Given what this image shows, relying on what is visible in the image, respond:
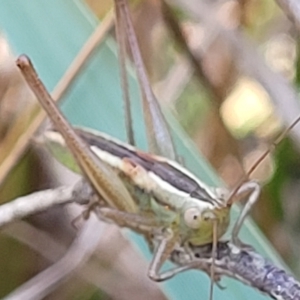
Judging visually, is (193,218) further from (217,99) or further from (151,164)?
(217,99)

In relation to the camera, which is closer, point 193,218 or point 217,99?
point 193,218

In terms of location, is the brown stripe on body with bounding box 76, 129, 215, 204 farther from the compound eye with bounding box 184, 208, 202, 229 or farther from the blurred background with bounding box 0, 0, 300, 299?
the blurred background with bounding box 0, 0, 300, 299

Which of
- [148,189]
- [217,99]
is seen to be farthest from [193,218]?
[217,99]

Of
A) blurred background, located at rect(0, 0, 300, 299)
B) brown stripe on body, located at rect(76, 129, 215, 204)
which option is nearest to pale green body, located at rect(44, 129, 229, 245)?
brown stripe on body, located at rect(76, 129, 215, 204)

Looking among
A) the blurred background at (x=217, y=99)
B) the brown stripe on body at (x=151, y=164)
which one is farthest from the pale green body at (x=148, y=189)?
the blurred background at (x=217, y=99)

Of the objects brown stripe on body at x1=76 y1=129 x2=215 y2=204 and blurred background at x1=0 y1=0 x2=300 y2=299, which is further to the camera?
blurred background at x1=0 y1=0 x2=300 y2=299
